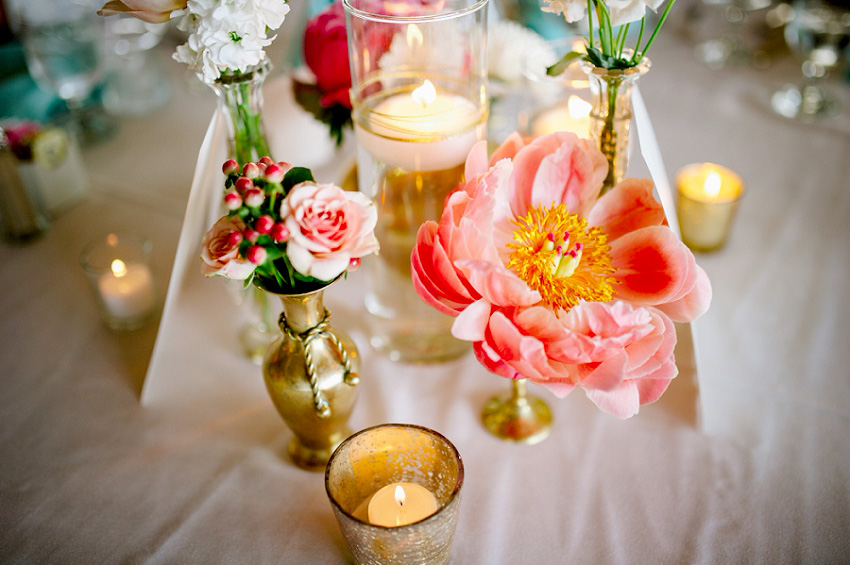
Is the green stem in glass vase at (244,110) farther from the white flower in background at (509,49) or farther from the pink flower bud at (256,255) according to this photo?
the white flower in background at (509,49)

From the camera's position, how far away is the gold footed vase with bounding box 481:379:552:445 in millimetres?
612

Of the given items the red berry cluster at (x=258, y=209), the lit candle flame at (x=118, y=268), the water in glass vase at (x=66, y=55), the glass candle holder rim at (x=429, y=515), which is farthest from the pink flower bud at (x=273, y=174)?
the water in glass vase at (x=66, y=55)

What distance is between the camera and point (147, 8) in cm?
49

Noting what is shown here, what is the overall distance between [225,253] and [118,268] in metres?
0.35

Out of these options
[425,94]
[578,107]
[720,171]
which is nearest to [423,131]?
[425,94]

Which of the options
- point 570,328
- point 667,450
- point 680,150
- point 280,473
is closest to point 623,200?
point 570,328

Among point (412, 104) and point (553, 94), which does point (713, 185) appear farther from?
point (412, 104)

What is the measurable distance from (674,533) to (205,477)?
430mm

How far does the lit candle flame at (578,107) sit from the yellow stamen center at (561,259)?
29cm

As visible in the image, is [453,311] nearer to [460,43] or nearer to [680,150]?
[460,43]

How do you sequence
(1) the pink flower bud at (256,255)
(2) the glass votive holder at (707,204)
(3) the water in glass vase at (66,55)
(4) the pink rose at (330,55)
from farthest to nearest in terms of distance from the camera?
(3) the water in glass vase at (66,55) < (2) the glass votive holder at (707,204) < (4) the pink rose at (330,55) < (1) the pink flower bud at (256,255)

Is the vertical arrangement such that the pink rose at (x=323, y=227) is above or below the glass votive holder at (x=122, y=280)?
above

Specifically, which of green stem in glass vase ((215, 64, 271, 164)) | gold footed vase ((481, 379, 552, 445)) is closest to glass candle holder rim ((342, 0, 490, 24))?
green stem in glass vase ((215, 64, 271, 164))

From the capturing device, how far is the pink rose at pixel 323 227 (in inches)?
16.6
